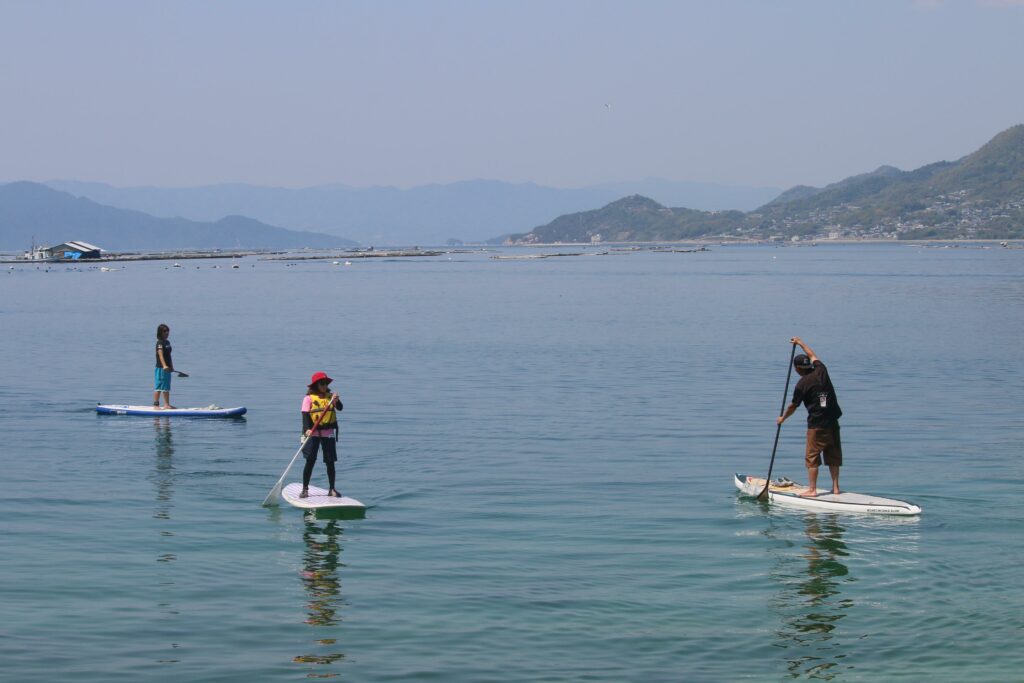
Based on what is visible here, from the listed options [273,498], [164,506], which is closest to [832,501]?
[273,498]

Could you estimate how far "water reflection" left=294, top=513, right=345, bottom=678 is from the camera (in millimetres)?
13383

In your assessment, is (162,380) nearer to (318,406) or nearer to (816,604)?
(318,406)

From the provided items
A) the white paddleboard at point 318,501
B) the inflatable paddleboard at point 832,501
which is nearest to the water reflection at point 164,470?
the white paddleboard at point 318,501

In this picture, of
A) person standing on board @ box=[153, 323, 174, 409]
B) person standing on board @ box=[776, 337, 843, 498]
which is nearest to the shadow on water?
person standing on board @ box=[153, 323, 174, 409]

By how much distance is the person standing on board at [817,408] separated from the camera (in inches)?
752

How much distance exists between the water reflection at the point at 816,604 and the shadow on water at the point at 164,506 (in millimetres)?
6979

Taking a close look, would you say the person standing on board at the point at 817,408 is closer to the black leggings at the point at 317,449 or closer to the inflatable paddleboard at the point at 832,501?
the inflatable paddleboard at the point at 832,501

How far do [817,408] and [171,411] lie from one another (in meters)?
18.6

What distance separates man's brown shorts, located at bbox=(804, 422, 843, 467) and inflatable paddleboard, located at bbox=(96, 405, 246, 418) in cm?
1674

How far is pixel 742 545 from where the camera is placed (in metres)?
18.0

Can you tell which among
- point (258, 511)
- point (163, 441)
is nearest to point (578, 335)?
point (163, 441)

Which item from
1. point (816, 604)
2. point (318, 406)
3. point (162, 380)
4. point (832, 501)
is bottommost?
point (816, 604)

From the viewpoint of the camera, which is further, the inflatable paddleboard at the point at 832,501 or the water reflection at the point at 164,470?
the water reflection at the point at 164,470

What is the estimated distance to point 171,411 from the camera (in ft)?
104
